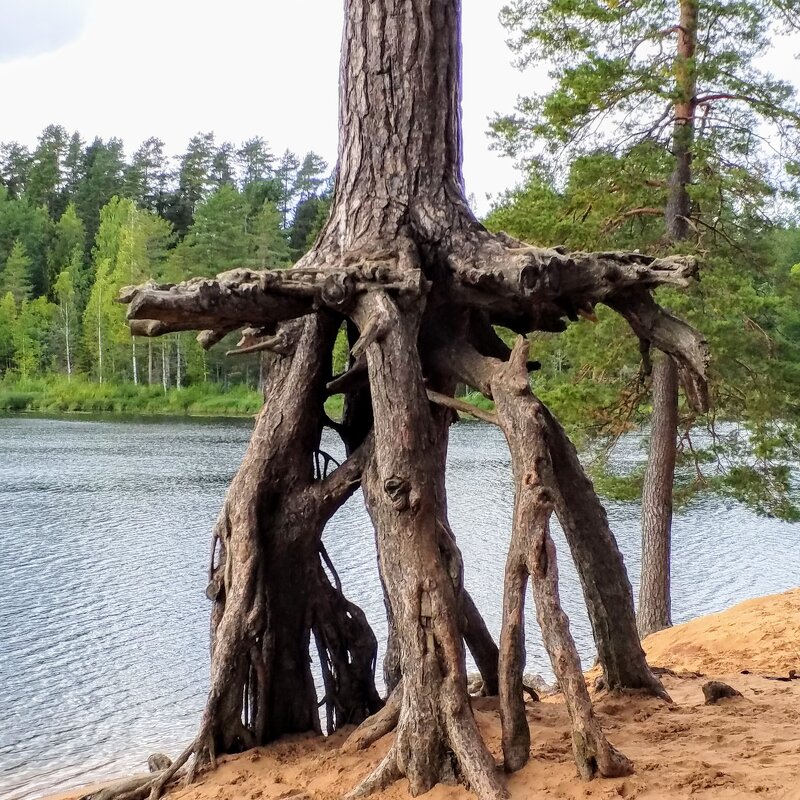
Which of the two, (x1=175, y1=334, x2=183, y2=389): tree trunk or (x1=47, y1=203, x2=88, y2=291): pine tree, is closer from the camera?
(x1=175, y1=334, x2=183, y2=389): tree trunk

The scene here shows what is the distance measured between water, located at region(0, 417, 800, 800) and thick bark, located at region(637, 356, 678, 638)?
83 cm

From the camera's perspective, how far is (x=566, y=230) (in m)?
9.62

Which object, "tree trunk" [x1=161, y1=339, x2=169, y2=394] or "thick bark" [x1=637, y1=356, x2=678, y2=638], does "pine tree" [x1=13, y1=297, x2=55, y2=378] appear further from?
"thick bark" [x1=637, y1=356, x2=678, y2=638]

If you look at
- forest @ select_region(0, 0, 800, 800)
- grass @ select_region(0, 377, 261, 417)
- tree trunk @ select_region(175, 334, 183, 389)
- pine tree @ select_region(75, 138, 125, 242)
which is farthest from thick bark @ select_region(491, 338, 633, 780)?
pine tree @ select_region(75, 138, 125, 242)

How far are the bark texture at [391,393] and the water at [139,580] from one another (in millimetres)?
3136

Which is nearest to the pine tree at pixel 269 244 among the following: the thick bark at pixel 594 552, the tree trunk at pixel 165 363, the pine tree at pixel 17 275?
the tree trunk at pixel 165 363

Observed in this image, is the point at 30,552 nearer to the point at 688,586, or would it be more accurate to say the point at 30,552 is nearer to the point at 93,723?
the point at 93,723

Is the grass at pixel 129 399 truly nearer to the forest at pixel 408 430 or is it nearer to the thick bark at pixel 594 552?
the forest at pixel 408 430

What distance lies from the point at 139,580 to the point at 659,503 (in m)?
6.82

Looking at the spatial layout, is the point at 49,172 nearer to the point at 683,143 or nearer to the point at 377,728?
the point at 683,143

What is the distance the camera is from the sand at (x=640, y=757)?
344 centimetres

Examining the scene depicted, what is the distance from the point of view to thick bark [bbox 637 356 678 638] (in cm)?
998

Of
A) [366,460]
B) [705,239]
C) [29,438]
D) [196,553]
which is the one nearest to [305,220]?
[29,438]

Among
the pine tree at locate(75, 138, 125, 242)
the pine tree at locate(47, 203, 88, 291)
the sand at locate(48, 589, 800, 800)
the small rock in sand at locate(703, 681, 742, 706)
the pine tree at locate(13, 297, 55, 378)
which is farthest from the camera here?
the pine tree at locate(75, 138, 125, 242)
